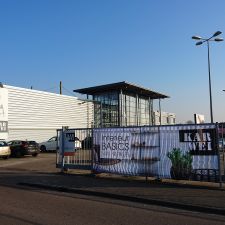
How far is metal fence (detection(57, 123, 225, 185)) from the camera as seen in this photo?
1205 centimetres

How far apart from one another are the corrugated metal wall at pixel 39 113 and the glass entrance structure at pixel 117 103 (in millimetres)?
Result: 4574

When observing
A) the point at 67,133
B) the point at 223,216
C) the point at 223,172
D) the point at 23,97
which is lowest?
the point at 223,216

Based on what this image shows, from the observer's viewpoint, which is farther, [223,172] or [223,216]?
[223,172]

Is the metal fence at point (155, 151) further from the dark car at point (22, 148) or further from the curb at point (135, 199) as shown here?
the dark car at point (22, 148)

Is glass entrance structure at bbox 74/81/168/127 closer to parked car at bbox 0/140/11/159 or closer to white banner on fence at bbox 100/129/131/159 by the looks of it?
parked car at bbox 0/140/11/159

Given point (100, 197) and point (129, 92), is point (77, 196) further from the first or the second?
point (129, 92)

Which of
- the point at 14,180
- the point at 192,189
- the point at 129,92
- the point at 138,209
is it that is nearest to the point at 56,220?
the point at 138,209

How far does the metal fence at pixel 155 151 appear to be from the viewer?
39.5 feet

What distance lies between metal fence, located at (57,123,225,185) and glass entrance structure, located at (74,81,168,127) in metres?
33.8

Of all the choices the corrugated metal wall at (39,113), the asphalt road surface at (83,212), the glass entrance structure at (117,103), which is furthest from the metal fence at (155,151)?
the glass entrance structure at (117,103)

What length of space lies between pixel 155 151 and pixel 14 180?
546 cm

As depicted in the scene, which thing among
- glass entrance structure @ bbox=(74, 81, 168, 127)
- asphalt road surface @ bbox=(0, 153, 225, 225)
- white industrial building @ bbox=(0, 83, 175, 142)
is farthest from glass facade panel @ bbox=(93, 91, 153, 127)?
asphalt road surface @ bbox=(0, 153, 225, 225)

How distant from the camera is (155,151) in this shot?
43.8 feet

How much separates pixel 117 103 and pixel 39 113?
16980mm
